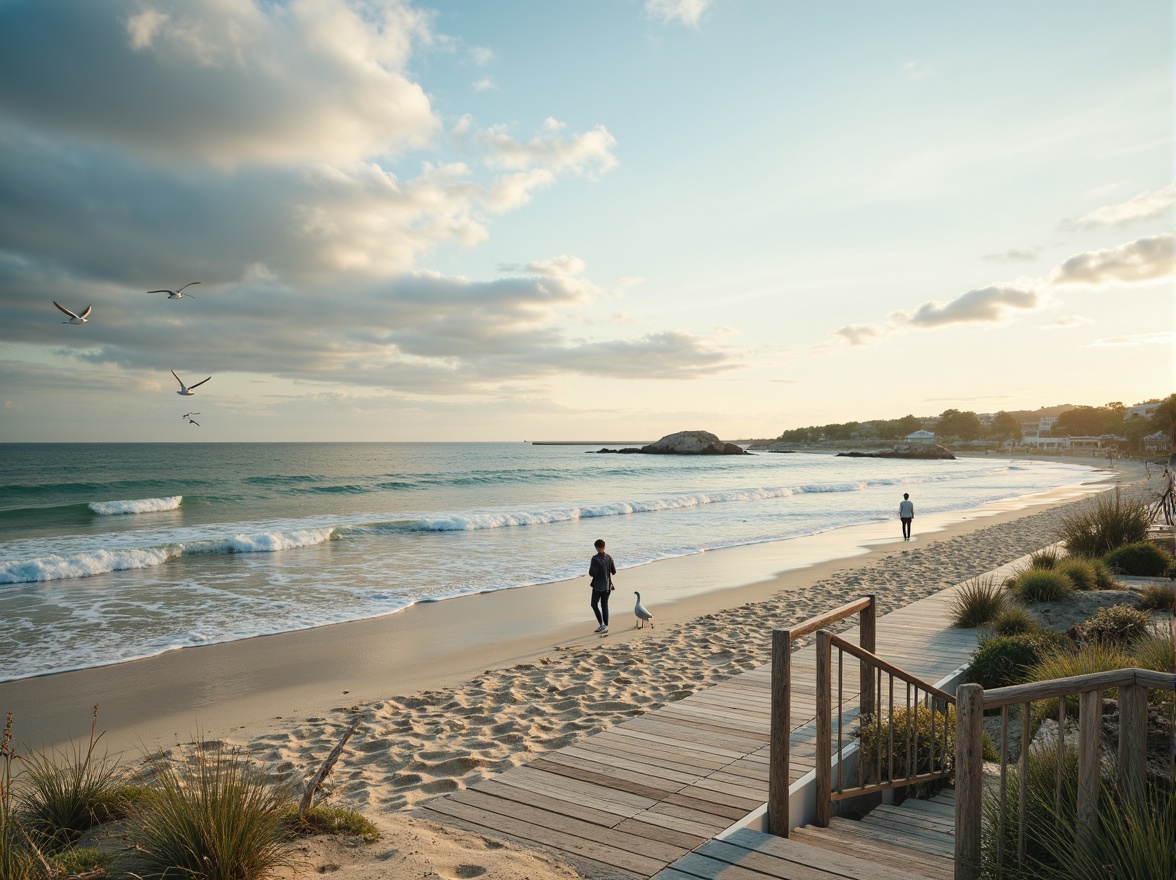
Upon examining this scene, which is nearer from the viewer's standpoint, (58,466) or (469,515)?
(469,515)

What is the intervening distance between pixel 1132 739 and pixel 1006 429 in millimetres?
186414

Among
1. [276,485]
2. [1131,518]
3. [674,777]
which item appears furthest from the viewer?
[276,485]

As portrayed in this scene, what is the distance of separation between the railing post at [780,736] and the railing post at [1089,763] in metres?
1.57

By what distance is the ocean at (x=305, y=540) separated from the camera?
44.6ft

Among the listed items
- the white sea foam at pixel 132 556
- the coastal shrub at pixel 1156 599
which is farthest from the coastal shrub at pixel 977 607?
the white sea foam at pixel 132 556

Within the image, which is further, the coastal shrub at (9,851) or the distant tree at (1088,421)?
the distant tree at (1088,421)

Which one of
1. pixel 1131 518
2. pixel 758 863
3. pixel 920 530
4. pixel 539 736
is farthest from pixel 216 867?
pixel 920 530

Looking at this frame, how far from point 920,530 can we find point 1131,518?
10.6 meters

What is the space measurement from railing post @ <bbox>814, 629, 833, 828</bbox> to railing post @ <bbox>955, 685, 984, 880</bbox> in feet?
3.66

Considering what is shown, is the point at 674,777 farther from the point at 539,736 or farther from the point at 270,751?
the point at 270,751

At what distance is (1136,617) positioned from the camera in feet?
29.3

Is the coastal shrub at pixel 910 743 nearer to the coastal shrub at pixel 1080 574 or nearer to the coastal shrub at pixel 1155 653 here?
the coastal shrub at pixel 1155 653

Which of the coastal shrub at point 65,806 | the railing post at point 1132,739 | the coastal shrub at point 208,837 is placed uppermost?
the railing post at point 1132,739

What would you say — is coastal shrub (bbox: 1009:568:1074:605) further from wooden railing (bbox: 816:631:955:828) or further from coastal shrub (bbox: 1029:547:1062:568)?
wooden railing (bbox: 816:631:955:828)
